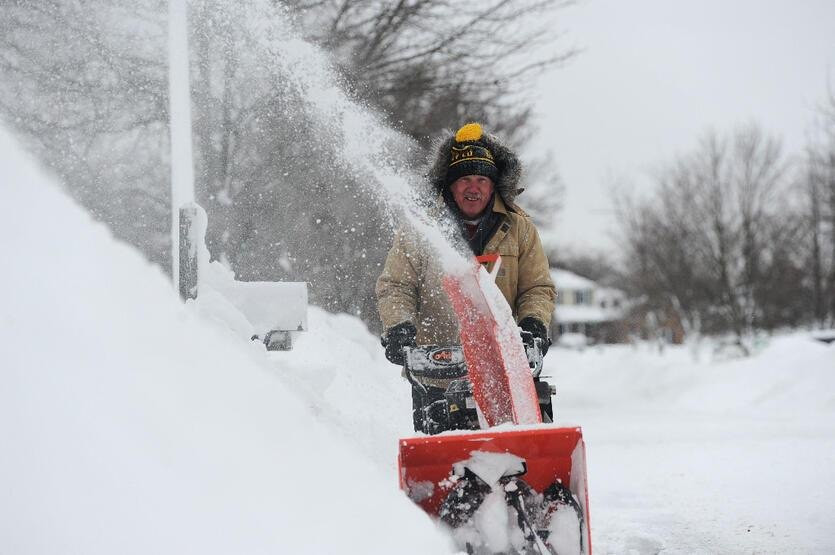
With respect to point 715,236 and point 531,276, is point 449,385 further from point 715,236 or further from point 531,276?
point 715,236

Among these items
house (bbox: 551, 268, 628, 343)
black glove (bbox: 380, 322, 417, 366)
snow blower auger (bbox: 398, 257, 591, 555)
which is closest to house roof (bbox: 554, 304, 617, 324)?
house (bbox: 551, 268, 628, 343)

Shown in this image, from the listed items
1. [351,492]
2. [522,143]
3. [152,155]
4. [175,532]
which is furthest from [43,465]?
[522,143]

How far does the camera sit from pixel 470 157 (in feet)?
12.2

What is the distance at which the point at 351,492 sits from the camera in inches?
97.2

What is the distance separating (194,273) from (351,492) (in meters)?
1.88

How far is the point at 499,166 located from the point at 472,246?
49cm

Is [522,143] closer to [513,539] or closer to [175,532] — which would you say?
[513,539]

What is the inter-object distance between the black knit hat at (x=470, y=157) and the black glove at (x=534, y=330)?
0.76 m

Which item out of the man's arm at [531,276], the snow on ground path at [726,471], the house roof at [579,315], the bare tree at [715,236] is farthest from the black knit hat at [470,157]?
the house roof at [579,315]

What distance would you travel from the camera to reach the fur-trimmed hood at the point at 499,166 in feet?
12.5

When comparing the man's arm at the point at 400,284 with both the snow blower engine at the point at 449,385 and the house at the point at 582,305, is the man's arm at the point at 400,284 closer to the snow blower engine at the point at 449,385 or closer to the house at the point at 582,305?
the snow blower engine at the point at 449,385

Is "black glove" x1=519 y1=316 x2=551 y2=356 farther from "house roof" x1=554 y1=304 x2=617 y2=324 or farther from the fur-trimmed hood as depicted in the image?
"house roof" x1=554 y1=304 x2=617 y2=324

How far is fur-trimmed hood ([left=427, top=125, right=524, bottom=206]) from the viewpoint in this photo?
3812 millimetres

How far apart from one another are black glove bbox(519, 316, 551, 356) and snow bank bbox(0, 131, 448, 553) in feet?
3.07
